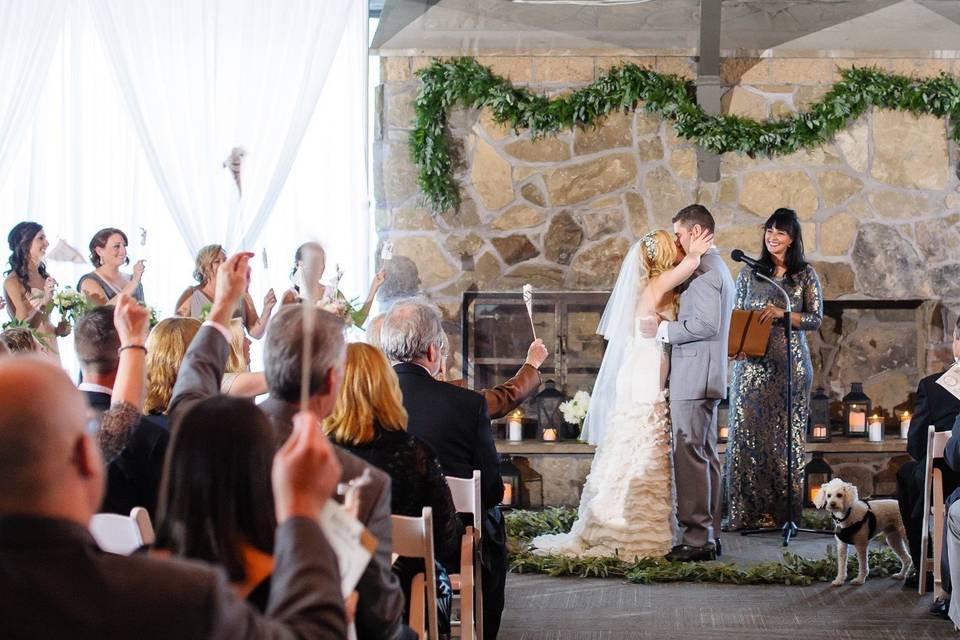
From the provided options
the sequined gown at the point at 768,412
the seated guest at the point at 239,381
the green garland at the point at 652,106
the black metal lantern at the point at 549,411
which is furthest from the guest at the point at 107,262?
the sequined gown at the point at 768,412

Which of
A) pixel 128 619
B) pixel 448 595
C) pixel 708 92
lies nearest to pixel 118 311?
pixel 448 595

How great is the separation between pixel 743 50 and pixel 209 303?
392cm

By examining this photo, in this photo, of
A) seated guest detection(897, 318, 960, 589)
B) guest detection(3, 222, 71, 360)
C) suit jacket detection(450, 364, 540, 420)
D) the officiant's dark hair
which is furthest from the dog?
guest detection(3, 222, 71, 360)

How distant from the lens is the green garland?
750 cm

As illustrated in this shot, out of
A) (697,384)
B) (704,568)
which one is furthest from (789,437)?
(704,568)

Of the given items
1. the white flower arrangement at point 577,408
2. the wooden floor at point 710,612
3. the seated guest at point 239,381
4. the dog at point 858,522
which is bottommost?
the wooden floor at point 710,612

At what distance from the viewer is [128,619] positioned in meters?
1.20

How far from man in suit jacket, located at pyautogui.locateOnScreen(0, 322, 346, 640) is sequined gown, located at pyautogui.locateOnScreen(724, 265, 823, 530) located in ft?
17.4

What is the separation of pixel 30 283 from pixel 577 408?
3.33m

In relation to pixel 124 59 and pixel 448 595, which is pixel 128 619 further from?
pixel 124 59

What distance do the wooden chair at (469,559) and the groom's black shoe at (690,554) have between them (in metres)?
1.87

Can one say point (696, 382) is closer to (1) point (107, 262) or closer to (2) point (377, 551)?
(1) point (107, 262)

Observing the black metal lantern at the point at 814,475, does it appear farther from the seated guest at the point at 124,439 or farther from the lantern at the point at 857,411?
the seated guest at the point at 124,439

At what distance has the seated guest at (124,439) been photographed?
107 inches
